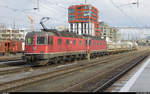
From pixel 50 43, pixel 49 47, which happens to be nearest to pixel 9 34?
pixel 50 43

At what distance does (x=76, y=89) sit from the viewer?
32.4 ft

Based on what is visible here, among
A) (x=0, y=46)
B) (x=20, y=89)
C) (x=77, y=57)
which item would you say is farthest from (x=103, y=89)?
(x=0, y=46)

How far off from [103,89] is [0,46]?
1353 inches

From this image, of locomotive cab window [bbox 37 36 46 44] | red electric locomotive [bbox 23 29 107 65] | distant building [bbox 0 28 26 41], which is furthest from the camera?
distant building [bbox 0 28 26 41]

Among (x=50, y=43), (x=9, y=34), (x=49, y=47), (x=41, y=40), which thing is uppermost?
(x=9, y=34)

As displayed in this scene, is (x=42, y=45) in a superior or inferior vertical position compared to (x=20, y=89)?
superior

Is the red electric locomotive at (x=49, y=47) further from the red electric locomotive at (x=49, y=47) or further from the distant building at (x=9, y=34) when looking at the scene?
the distant building at (x=9, y=34)

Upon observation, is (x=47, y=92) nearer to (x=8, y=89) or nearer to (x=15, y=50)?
(x=8, y=89)

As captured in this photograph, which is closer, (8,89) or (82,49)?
(8,89)

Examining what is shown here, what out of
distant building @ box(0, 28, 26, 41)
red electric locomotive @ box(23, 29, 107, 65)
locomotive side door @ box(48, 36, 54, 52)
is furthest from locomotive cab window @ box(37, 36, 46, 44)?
distant building @ box(0, 28, 26, 41)

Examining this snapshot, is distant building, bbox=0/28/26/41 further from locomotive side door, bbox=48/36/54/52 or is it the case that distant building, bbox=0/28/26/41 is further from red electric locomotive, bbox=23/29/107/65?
locomotive side door, bbox=48/36/54/52

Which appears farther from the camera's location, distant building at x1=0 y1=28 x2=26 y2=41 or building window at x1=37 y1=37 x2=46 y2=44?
distant building at x1=0 y1=28 x2=26 y2=41

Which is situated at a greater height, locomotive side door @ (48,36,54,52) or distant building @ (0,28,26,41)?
distant building @ (0,28,26,41)

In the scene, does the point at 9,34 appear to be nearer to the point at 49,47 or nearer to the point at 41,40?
the point at 41,40
